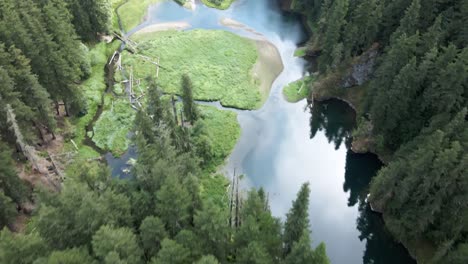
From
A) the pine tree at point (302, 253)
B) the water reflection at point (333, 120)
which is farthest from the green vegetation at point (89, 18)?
the pine tree at point (302, 253)

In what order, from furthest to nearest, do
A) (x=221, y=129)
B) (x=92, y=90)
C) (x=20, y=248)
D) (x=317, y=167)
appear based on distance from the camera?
(x=92, y=90), (x=221, y=129), (x=317, y=167), (x=20, y=248)

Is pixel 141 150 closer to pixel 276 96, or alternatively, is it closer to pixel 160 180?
pixel 160 180

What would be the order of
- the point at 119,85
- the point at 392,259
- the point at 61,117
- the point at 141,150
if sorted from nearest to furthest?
the point at 141,150, the point at 392,259, the point at 61,117, the point at 119,85

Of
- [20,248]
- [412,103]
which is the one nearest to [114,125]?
[20,248]

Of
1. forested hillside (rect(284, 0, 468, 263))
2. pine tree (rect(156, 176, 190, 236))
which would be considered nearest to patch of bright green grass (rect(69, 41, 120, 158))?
pine tree (rect(156, 176, 190, 236))

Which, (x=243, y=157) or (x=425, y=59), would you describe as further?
(x=243, y=157)

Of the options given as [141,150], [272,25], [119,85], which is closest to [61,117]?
[119,85]

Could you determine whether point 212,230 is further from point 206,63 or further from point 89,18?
point 89,18
